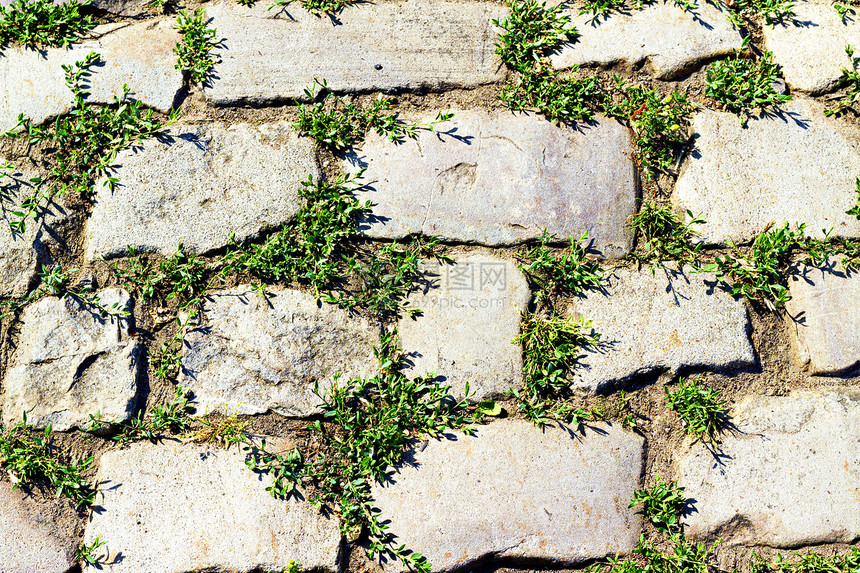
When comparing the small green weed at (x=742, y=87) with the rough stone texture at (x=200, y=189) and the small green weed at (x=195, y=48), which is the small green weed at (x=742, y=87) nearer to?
the rough stone texture at (x=200, y=189)

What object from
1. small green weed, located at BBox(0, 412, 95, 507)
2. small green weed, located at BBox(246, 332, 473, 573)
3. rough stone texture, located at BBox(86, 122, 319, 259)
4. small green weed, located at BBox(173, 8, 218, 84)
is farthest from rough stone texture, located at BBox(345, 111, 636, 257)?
small green weed, located at BBox(0, 412, 95, 507)

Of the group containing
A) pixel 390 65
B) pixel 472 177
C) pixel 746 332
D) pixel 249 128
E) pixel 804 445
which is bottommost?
pixel 804 445

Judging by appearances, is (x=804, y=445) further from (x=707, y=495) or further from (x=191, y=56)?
(x=191, y=56)

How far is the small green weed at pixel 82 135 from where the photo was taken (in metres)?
2.24

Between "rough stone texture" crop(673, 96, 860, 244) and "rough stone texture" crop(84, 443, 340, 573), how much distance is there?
185cm

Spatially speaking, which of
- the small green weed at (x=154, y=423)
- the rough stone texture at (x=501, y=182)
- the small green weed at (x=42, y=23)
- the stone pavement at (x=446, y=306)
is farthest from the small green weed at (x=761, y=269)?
the small green weed at (x=42, y=23)

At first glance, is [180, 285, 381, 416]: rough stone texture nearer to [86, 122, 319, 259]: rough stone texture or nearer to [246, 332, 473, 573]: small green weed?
[246, 332, 473, 573]: small green weed

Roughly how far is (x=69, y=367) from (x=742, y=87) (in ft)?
8.98

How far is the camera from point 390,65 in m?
2.40

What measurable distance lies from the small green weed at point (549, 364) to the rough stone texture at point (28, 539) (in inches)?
63.8

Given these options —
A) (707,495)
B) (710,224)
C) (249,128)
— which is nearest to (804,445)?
(707,495)

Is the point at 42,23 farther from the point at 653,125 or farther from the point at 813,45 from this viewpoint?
the point at 813,45

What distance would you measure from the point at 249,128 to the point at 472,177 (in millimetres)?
868

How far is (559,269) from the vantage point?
7.44 ft
